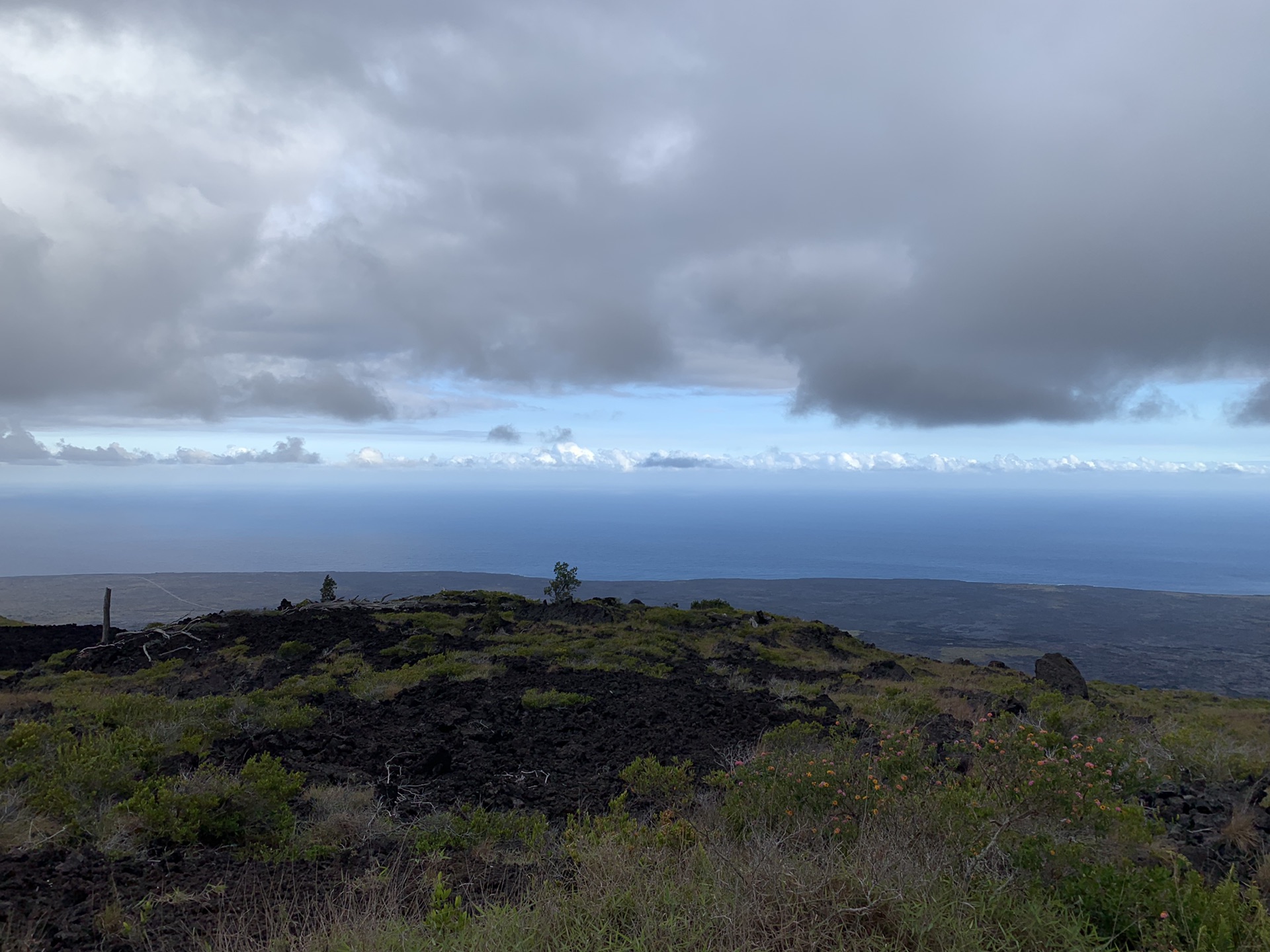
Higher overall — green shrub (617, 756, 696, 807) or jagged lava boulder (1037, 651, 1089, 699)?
green shrub (617, 756, 696, 807)

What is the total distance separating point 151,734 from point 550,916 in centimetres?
767

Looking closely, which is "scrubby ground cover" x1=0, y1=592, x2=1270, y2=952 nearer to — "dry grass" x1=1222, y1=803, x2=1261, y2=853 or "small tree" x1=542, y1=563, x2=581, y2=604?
"dry grass" x1=1222, y1=803, x2=1261, y2=853

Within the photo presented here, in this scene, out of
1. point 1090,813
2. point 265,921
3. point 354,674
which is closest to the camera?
point 265,921

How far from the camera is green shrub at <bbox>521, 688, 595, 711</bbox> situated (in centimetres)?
1265

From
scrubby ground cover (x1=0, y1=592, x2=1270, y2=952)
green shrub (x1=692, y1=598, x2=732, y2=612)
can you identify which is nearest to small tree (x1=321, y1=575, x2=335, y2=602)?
green shrub (x1=692, y1=598, x2=732, y2=612)

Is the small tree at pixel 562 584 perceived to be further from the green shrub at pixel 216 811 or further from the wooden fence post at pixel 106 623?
the green shrub at pixel 216 811

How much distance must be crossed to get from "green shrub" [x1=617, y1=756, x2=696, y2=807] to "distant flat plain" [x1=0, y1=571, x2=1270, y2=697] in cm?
5860

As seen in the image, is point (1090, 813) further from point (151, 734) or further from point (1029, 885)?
point (151, 734)

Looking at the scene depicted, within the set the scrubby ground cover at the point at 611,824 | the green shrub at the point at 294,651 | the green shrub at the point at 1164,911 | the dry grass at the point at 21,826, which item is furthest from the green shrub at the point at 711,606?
the green shrub at the point at 1164,911

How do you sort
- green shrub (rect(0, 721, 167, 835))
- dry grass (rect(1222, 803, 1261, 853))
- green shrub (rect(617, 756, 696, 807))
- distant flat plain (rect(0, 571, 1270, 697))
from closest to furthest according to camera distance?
dry grass (rect(1222, 803, 1261, 853)), green shrub (rect(0, 721, 167, 835)), green shrub (rect(617, 756, 696, 807)), distant flat plain (rect(0, 571, 1270, 697))

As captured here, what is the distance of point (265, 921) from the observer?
14.1 ft

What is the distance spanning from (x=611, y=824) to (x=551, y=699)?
7.28 metres

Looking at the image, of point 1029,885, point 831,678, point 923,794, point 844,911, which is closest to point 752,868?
point 844,911

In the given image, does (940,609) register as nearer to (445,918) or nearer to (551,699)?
(551,699)
